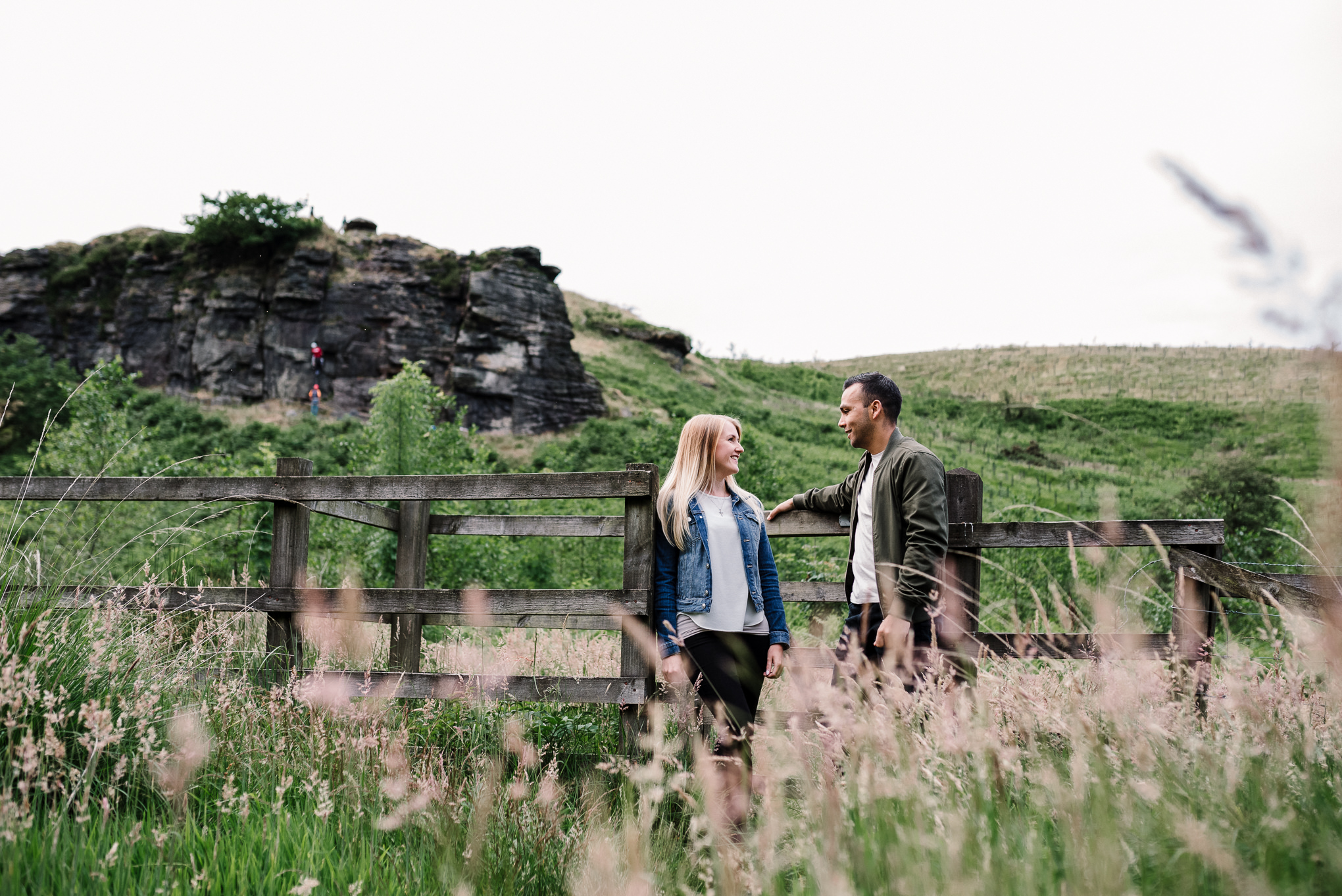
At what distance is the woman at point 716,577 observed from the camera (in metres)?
3.56

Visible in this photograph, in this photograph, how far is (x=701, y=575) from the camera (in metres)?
3.62

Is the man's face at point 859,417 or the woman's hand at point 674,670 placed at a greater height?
the man's face at point 859,417

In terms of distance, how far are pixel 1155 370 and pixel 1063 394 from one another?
779cm

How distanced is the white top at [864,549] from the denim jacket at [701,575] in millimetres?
378

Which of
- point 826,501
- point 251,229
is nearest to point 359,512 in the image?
point 826,501

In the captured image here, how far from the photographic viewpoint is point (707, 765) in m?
1.64

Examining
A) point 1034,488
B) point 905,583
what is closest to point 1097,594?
point 905,583

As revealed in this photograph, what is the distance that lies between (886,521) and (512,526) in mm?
2944

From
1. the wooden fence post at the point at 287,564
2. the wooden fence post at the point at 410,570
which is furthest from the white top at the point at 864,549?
the wooden fence post at the point at 410,570

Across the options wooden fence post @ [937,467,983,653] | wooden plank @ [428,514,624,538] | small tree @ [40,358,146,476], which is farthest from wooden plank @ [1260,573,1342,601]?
small tree @ [40,358,146,476]

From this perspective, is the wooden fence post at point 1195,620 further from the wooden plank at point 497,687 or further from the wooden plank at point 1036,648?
the wooden plank at point 497,687

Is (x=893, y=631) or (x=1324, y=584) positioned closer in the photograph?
(x=1324, y=584)

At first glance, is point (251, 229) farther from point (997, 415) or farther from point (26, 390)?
point (997, 415)

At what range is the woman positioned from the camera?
11.7 ft
